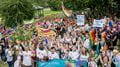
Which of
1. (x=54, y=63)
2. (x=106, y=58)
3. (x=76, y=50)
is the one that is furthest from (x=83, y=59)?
(x=54, y=63)

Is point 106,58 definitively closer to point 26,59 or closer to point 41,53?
point 41,53

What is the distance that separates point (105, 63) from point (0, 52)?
736 cm

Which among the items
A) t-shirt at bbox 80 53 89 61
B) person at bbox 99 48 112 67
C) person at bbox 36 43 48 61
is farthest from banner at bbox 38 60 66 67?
person at bbox 99 48 112 67

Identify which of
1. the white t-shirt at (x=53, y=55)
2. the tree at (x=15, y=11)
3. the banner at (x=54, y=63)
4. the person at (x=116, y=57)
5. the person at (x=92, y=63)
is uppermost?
the person at (x=116, y=57)

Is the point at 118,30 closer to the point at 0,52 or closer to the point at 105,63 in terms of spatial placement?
the point at 105,63

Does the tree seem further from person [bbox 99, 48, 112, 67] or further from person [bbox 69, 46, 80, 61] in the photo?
person [bbox 99, 48, 112, 67]

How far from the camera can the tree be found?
201ft

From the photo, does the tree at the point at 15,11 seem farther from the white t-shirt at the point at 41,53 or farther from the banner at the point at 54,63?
the banner at the point at 54,63

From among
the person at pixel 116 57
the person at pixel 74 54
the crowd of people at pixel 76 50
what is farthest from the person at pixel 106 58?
the person at pixel 74 54

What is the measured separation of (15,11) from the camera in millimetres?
62562

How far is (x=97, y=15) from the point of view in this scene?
40.8 meters

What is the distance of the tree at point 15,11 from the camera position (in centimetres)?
6125

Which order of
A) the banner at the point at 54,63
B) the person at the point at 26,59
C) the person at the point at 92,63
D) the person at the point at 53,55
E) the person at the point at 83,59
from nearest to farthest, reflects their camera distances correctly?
the person at the point at 92,63 → the person at the point at 83,59 → the banner at the point at 54,63 → the person at the point at 26,59 → the person at the point at 53,55

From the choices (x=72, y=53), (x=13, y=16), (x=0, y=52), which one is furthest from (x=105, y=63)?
(x=13, y=16)
